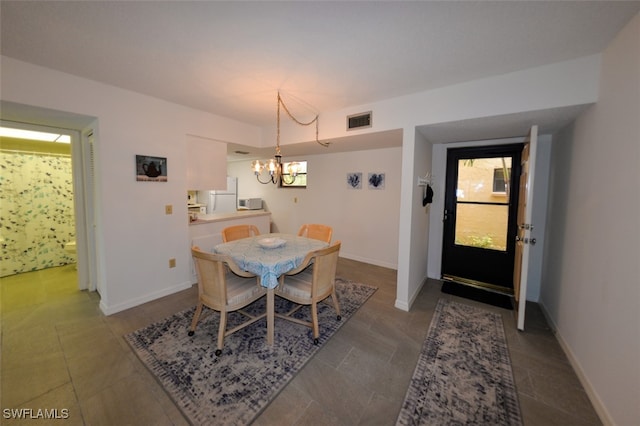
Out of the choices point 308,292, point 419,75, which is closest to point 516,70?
point 419,75

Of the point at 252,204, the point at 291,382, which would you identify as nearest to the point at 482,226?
the point at 291,382

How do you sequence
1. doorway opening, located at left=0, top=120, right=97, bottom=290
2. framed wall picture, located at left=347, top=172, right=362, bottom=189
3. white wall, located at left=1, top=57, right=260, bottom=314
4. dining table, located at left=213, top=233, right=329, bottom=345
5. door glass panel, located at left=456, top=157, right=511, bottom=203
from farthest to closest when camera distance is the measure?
framed wall picture, located at left=347, top=172, right=362, bottom=189
door glass panel, located at left=456, top=157, right=511, bottom=203
doorway opening, located at left=0, top=120, right=97, bottom=290
white wall, located at left=1, top=57, right=260, bottom=314
dining table, located at left=213, top=233, right=329, bottom=345

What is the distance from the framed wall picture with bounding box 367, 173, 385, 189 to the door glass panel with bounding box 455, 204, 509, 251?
4.21 feet

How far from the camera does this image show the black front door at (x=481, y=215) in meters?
3.23

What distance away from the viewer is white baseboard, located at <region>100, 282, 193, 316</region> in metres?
2.57

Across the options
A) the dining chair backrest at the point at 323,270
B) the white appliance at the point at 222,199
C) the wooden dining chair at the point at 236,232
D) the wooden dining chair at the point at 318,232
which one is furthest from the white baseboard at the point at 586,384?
the white appliance at the point at 222,199

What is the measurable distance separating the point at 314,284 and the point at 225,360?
94cm

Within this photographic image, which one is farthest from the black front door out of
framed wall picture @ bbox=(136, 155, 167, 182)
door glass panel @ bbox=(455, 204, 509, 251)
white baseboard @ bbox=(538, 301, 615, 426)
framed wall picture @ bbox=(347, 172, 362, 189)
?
framed wall picture @ bbox=(136, 155, 167, 182)

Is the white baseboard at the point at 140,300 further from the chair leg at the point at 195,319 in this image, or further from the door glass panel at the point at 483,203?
the door glass panel at the point at 483,203

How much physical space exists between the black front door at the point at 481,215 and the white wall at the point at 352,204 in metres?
0.85

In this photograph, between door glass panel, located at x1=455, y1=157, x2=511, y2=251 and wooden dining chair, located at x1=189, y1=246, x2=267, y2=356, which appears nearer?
wooden dining chair, located at x1=189, y1=246, x2=267, y2=356

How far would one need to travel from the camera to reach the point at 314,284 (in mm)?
2125

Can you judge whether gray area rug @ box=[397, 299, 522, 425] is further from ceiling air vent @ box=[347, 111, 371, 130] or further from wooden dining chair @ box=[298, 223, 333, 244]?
ceiling air vent @ box=[347, 111, 371, 130]

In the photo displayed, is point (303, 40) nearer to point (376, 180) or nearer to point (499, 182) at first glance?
point (376, 180)
